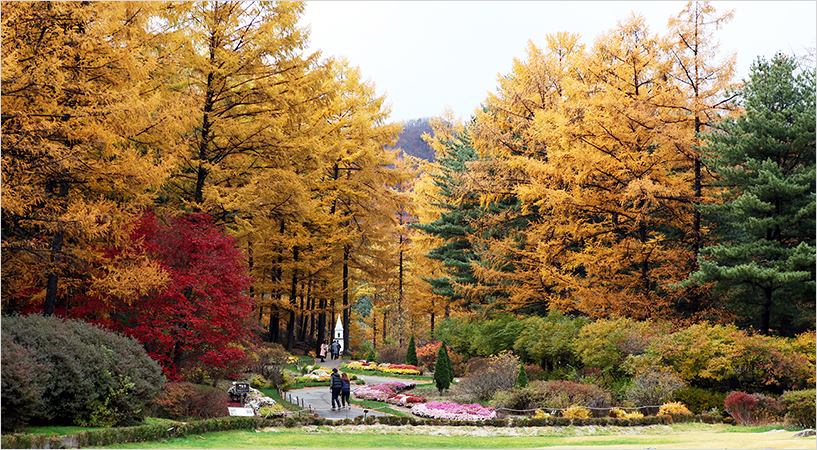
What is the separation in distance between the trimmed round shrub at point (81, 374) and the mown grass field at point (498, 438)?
3.48 feet

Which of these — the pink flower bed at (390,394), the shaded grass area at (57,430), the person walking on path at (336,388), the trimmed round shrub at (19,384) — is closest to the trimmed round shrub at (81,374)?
the trimmed round shrub at (19,384)

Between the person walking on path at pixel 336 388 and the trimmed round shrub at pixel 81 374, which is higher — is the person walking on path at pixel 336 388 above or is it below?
below

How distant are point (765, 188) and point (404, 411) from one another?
1216 centimetres

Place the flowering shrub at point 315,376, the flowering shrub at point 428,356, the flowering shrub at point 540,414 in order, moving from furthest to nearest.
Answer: the flowering shrub at point 428,356
the flowering shrub at point 315,376
the flowering shrub at point 540,414

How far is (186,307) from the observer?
536 inches

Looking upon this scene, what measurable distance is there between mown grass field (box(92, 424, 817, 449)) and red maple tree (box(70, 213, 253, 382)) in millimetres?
2982

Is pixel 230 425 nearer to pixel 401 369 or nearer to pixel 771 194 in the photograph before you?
pixel 771 194

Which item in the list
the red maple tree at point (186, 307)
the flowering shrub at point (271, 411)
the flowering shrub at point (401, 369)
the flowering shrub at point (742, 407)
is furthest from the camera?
the flowering shrub at point (401, 369)

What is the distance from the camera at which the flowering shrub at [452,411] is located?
15094mm

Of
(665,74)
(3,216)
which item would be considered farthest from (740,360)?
(3,216)

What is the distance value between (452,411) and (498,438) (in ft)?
11.0

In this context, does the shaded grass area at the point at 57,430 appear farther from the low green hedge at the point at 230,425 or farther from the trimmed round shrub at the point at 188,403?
the trimmed round shrub at the point at 188,403

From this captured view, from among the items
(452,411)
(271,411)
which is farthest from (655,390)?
(271,411)

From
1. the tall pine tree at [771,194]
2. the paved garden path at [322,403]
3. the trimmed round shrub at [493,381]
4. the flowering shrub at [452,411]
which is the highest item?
the tall pine tree at [771,194]
